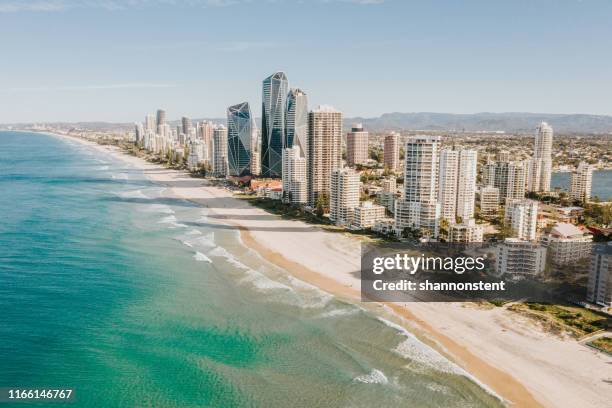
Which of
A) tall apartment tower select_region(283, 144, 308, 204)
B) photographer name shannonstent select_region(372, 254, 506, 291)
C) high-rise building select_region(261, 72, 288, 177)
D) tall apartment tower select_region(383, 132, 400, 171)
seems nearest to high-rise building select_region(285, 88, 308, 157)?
high-rise building select_region(261, 72, 288, 177)

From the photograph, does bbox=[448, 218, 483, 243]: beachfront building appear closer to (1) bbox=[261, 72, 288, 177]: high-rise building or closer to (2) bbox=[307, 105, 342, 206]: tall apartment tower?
(2) bbox=[307, 105, 342, 206]: tall apartment tower

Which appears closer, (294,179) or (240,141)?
(294,179)

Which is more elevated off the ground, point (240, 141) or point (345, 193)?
point (240, 141)

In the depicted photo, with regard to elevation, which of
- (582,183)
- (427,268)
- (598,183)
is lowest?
(598,183)

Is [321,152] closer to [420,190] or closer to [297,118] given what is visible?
[420,190]

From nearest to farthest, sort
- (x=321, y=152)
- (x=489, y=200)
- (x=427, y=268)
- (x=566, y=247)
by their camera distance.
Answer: (x=566, y=247), (x=427, y=268), (x=489, y=200), (x=321, y=152)

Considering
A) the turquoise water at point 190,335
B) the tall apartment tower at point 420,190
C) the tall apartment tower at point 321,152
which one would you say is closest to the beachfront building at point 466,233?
the tall apartment tower at point 420,190

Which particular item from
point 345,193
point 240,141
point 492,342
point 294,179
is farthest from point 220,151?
point 492,342
